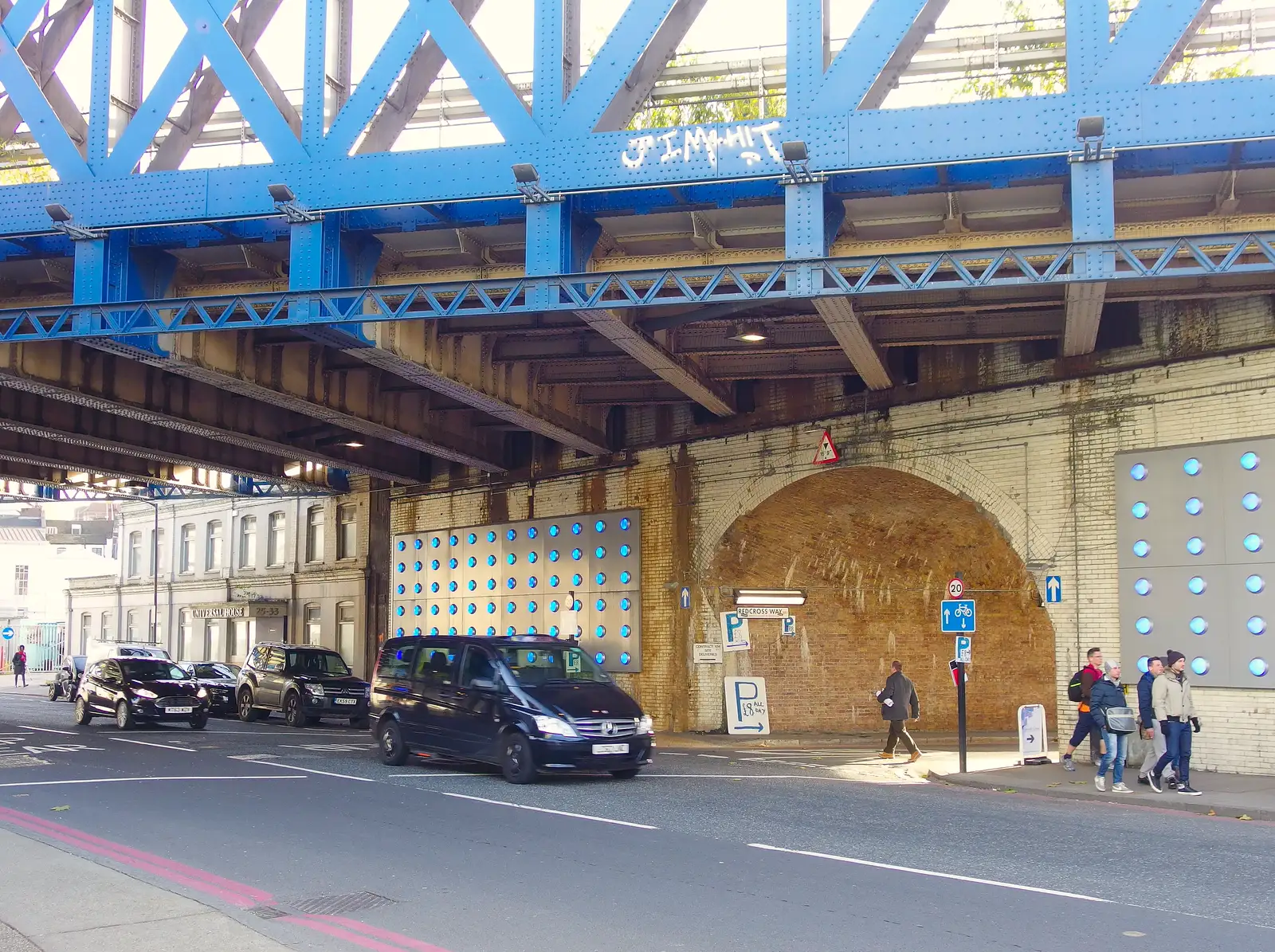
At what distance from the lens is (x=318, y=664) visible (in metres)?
27.2

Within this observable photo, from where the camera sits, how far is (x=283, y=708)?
2689cm

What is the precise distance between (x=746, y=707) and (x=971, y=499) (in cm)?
697

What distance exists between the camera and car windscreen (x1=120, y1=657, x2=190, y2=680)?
81.4 feet

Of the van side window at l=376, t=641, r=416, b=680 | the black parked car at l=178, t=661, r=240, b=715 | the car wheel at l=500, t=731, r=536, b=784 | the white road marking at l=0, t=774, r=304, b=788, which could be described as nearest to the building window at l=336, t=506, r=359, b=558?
the black parked car at l=178, t=661, r=240, b=715

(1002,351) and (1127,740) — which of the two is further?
(1002,351)

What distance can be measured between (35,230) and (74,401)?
4176 millimetres

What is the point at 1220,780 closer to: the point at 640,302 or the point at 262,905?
the point at 640,302

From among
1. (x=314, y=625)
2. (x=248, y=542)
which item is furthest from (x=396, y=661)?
(x=248, y=542)

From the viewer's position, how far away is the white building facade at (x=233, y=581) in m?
38.0

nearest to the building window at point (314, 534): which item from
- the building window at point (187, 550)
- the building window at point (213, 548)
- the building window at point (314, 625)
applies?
the building window at point (314, 625)

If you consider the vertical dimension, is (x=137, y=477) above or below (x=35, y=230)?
below

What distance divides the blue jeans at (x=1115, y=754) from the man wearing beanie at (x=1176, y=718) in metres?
0.43

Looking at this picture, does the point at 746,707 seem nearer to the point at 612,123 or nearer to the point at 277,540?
the point at 612,123

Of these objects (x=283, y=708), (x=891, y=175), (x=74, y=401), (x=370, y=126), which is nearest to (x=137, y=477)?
(x=283, y=708)
